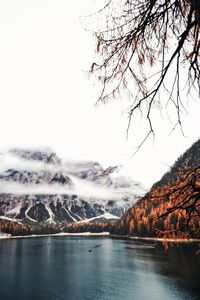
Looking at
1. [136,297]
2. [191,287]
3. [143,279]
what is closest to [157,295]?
[136,297]

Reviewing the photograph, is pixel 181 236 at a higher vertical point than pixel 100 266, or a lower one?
higher

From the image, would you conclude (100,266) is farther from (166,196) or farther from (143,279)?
(166,196)

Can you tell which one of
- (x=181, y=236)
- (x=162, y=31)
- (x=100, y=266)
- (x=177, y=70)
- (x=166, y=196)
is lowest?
(x=100, y=266)

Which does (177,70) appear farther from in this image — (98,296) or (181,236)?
(98,296)

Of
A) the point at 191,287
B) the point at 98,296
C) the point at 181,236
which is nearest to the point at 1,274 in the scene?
the point at 98,296

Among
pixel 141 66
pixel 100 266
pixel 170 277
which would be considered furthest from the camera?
pixel 100 266

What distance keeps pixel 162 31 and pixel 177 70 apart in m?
0.56

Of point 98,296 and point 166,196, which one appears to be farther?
point 98,296

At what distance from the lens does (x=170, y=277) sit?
62.2 metres

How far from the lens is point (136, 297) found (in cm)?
4872

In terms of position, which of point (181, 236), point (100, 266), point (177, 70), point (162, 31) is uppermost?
point (162, 31)

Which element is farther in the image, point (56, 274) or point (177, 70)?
point (56, 274)

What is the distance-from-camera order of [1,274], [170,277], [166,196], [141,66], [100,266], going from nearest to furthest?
[166,196] < [141,66] < [170,277] < [1,274] < [100,266]

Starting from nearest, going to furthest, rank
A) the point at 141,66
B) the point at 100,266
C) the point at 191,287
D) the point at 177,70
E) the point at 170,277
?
the point at 177,70
the point at 141,66
the point at 191,287
the point at 170,277
the point at 100,266
